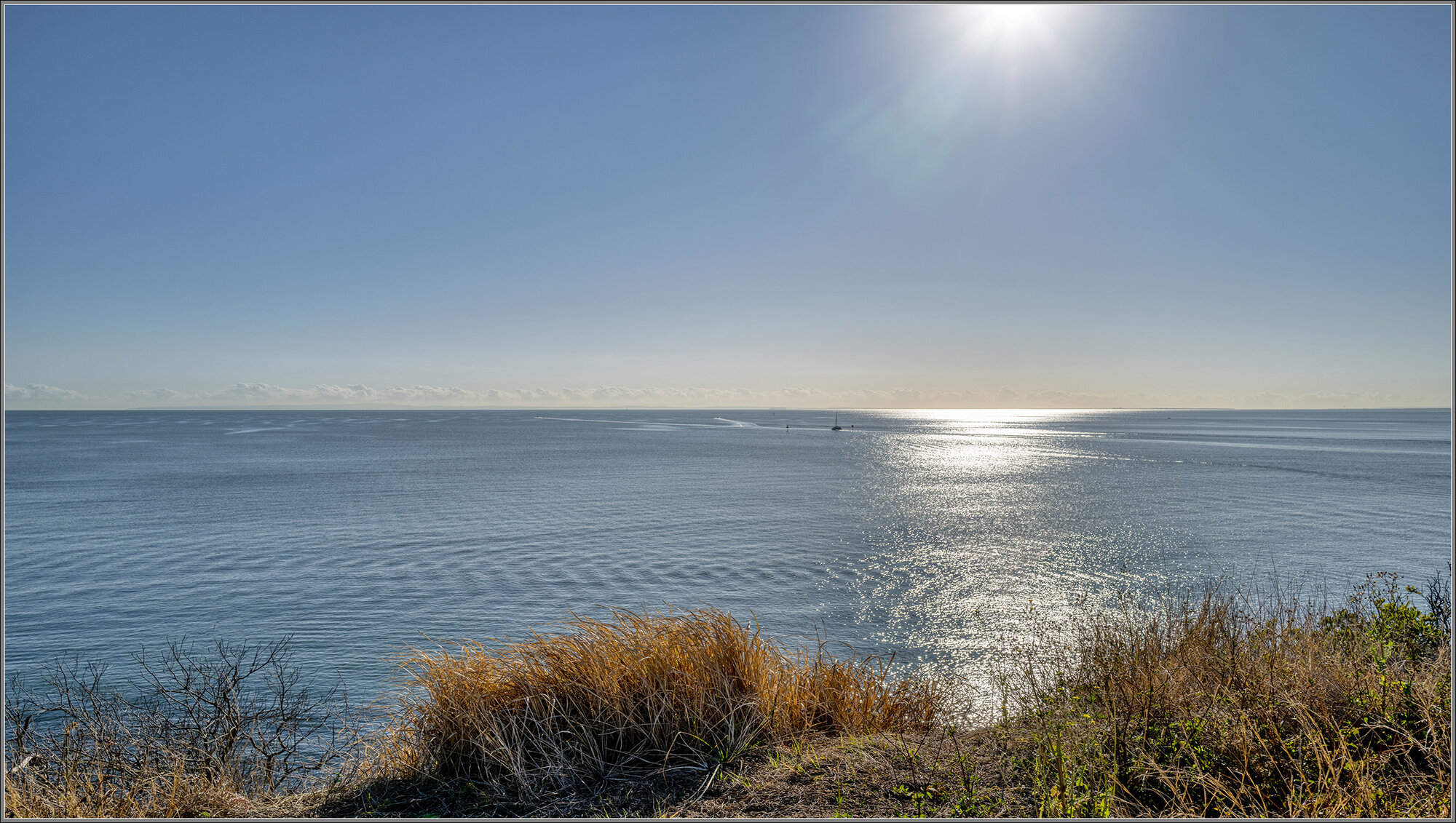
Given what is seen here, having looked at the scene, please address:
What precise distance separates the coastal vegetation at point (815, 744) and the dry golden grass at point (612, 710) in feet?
0.08

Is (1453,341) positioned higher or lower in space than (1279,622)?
higher

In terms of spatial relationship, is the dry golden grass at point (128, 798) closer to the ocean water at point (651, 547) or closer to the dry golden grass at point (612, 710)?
the dry golden grass at point (612, 710)

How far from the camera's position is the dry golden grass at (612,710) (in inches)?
273

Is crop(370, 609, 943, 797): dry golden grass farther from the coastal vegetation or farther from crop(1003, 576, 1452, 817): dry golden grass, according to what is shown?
crop(1003, 576, 1452, 817): dry golden grass

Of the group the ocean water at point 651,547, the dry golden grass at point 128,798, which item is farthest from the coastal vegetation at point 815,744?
the ocean water at point 651,547

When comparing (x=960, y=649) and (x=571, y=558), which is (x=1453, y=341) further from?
(x=571, y=558)

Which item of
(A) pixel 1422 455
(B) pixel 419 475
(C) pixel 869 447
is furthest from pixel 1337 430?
(B) pixel 419 475

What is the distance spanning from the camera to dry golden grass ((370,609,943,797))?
693 centimetres

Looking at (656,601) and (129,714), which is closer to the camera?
(129,714)

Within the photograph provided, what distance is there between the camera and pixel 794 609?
19891 millimetres

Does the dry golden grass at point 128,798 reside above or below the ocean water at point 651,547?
above

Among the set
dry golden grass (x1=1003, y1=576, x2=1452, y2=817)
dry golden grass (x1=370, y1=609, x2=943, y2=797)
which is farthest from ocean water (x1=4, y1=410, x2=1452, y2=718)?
dry golden grass (x1=370, y1=609, x2=943, y2=797)

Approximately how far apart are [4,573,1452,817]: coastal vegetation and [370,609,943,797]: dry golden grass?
0.02 meters

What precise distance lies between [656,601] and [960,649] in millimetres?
7953
